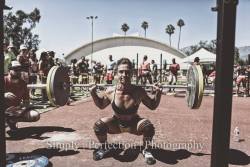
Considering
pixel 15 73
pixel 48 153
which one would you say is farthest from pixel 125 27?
pixel 48 153

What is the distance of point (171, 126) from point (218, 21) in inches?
202

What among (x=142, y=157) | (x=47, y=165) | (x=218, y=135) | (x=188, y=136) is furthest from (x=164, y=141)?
(x=218, y=135)

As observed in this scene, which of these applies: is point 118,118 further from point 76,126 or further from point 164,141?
point 76,126

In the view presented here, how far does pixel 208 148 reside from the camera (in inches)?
198

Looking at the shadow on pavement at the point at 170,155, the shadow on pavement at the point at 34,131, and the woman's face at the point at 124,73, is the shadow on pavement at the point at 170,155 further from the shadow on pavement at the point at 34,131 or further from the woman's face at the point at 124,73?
the shadow on pavement at the point at 34,131

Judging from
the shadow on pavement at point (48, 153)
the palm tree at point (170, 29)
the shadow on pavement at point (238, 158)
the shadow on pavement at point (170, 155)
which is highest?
the palm tree at point (170, 29)

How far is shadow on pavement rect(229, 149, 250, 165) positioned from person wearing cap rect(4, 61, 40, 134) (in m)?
3.16

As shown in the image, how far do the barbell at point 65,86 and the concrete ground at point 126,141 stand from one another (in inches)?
30.4

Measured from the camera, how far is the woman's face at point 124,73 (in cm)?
436

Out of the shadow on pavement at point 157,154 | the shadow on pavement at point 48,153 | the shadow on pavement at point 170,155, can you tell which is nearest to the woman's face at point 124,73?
the shadow on pavement at point 157,154

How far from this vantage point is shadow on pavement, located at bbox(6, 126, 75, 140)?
5.68 meters

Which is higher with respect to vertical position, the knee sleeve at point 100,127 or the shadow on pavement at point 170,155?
the knee sleeve at point 100,127

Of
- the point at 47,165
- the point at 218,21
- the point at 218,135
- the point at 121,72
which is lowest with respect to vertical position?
the point at 47,165

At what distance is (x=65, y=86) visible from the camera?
4.93 meters
